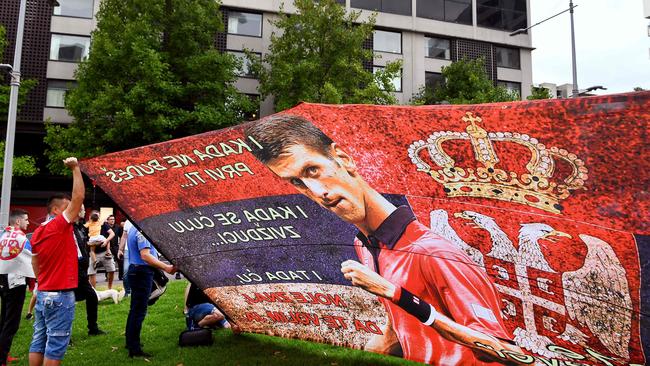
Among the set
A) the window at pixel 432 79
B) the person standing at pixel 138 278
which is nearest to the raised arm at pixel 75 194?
the person standing at pixel 138 278

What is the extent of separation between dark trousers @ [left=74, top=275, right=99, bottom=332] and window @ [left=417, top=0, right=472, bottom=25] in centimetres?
2828

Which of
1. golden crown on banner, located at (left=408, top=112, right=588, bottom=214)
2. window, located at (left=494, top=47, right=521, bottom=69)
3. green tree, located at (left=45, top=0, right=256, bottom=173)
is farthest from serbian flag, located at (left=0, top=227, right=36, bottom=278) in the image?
window, located at (left=494, top=47, right=521, bottom=69)

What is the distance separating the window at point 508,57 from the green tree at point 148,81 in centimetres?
1887

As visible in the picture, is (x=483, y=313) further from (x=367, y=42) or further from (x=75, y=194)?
(x=367, y=42)

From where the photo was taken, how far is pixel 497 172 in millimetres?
3600

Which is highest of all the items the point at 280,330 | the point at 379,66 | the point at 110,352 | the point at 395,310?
the point at 379,66

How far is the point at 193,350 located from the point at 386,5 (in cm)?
2779

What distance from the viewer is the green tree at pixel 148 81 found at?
19953 mm

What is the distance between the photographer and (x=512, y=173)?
140 inches

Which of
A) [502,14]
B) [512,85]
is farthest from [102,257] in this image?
[502,14]

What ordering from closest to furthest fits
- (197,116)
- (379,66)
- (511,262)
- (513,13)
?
(511,262) < (197,116) < (379,66) < (513,13)

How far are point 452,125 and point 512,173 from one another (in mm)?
544

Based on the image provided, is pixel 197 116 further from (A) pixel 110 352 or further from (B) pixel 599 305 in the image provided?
(B) pixel 599 305

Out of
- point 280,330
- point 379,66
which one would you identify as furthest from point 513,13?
point 280,330
